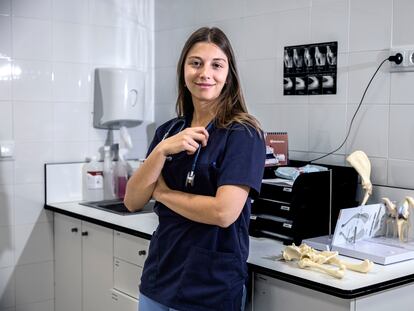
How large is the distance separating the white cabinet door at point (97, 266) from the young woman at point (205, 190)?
915 mm

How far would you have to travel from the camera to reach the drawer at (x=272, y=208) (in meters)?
2.19

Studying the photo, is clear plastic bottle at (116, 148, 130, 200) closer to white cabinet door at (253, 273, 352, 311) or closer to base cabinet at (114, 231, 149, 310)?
base cabinet at (114, 231, 149, 310)

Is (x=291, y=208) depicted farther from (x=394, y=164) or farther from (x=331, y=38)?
(x=331, y=38)

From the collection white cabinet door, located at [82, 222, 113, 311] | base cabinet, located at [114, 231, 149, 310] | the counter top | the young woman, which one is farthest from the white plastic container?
the young woman

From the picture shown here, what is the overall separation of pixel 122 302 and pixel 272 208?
841 mm

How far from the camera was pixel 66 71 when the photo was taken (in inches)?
124

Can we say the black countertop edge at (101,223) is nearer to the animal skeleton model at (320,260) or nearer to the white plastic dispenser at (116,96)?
the white plastic dispenser at (116,96)

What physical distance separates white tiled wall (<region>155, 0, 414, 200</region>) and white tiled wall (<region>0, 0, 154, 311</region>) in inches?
23.8

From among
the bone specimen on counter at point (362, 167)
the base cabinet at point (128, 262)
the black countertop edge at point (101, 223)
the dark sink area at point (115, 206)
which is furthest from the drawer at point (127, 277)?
the bone specimen on counter at point (362, 167)

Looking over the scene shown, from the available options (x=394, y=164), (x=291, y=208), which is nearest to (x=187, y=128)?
(x=291, y=208)

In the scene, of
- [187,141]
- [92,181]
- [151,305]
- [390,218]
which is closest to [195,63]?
[187,141]

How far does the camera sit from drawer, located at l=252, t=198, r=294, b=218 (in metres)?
2.19

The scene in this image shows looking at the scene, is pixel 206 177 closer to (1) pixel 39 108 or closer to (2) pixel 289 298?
(2) pixel 289 298

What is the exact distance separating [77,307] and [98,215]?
53 centimetres
